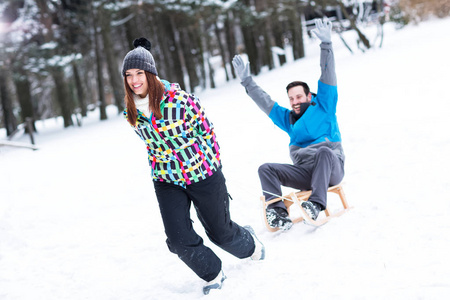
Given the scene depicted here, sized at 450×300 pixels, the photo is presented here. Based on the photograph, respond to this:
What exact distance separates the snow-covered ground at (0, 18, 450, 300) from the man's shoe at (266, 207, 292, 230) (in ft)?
0.38

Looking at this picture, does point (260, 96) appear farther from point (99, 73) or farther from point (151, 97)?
point (99, 73)

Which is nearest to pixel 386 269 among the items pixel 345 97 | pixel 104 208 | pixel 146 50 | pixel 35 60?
pixel 146 50

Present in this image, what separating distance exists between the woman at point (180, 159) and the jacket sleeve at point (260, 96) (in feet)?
5.29

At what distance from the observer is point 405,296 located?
256cm

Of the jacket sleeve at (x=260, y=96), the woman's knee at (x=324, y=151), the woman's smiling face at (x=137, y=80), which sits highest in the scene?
the woman's smiling face at (x=137, y=80)

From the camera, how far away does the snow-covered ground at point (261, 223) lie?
3.09 meters

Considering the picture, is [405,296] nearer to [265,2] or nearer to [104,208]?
[104,208]

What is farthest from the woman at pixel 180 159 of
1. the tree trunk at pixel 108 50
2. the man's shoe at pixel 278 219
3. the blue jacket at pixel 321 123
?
the tree trunk at pixel 108 50

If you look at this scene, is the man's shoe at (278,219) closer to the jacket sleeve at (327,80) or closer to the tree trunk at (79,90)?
the jacket sleeve at (327,80)

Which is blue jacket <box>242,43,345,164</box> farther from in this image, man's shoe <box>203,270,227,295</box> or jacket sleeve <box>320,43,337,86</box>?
man's shoe <box>203,270,227,295</box>

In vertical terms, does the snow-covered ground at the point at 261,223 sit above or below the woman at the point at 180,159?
below

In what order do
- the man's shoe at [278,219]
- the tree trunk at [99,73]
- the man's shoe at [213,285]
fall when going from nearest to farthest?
the man's shoe at [213,285] → the man's shoe at [278,219] → the tree trunk at [99,73]

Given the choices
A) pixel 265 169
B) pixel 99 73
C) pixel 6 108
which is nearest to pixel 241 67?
pixel 265 169

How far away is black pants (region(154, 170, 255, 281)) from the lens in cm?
313
